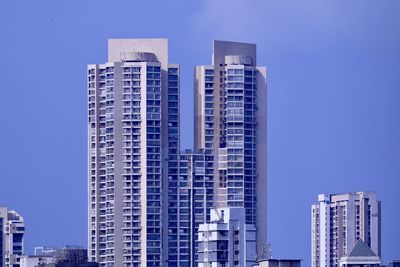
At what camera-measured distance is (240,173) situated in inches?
2370

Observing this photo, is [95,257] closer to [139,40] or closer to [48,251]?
[48,251]

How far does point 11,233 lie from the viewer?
212ft

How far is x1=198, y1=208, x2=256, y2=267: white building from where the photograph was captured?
48031 mm

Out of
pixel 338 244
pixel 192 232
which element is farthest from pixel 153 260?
pixel 338 244

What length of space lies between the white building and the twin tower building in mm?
9158

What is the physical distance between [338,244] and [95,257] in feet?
20.1

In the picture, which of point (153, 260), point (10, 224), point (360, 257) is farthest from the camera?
point (10, 224)

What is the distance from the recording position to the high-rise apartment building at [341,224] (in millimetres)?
60625

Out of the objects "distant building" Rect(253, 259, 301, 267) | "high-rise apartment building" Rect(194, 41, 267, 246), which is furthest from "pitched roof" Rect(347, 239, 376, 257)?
"high-rise apartment building" Rect(194, 41, 267, 246)

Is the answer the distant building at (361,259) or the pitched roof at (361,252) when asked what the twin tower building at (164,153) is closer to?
the pitched roof at (361,252)

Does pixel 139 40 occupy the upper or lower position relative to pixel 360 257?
upper

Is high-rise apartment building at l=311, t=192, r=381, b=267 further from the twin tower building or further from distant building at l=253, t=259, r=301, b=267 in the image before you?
distant building at l=253, t=259, r=301, b=267

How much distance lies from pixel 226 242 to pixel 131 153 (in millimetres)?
10981

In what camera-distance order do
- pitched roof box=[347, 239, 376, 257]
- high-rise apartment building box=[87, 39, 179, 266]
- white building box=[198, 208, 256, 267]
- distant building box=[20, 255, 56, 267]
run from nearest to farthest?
white building box=[198, 208, 256, 267] → pitched roof box=[347, 239, 376, 257] → distant building box=[20, 255, 56, 267] → high-rise apartment building box=[87, 39, 179, 266]
